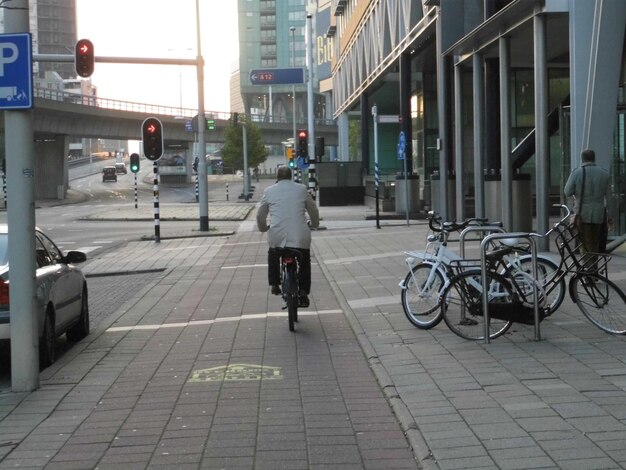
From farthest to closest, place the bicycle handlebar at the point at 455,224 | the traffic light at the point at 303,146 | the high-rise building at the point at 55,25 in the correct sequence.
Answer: the high-rise building at the point at 55,25 < the traffic light at the point at 303,146 < the bicycle handlebar at the point at 455,224

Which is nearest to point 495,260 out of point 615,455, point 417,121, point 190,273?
point 615,455

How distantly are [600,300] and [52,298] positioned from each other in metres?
5.05

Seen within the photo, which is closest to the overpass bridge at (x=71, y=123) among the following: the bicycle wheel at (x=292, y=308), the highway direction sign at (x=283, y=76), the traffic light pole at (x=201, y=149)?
the highway direction sign at (x=283, y=76)

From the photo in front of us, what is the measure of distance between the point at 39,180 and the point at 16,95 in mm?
66791

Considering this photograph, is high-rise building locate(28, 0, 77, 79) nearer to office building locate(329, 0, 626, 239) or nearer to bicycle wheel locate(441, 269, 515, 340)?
office building locate(329, 0, 626, 239)

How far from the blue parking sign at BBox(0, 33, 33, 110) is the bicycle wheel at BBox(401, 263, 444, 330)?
13.9 feet

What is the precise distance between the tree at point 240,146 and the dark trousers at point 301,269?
73.7 m

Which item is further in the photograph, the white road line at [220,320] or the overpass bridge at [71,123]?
the overpass bridge at [71,123]

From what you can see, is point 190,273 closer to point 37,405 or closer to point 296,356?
point 296,356

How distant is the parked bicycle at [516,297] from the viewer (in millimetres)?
8836

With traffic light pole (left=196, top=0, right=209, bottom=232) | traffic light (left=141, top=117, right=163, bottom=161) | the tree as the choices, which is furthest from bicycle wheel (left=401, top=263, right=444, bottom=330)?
the tree

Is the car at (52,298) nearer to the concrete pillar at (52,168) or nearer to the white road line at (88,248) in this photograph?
the white road line at (88,248)

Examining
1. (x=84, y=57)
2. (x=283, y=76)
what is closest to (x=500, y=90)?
(x=84, y=57)

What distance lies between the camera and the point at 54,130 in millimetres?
65438
